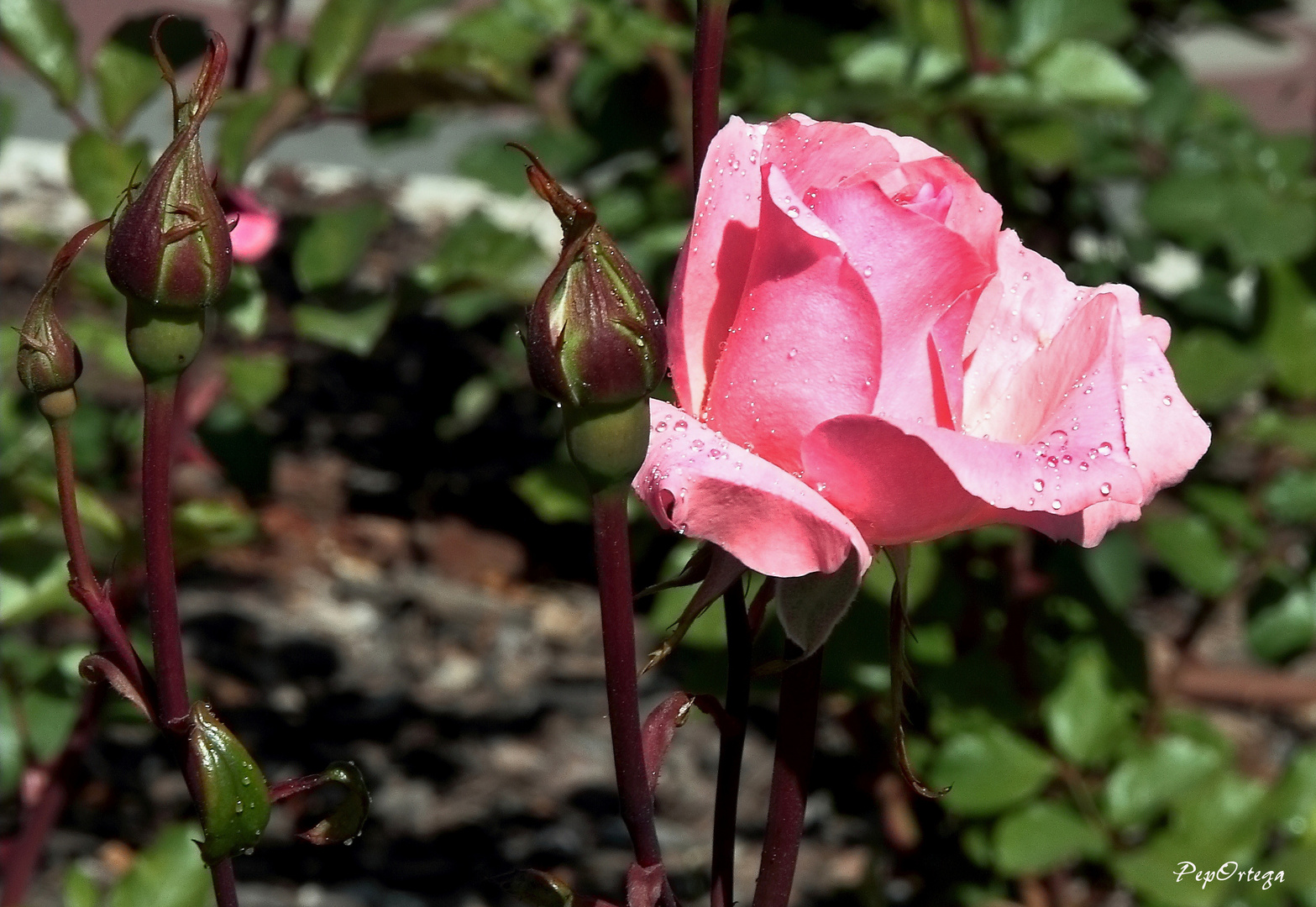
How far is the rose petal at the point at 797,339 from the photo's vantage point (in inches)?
16.6

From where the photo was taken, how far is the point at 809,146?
438 mm

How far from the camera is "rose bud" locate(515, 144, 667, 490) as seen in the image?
0.36 meters

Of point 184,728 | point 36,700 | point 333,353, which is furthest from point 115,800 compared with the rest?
point 184,728

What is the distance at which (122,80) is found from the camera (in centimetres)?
118

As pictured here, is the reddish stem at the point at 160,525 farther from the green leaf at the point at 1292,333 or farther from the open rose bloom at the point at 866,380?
the green leaf at the point at 1292,333

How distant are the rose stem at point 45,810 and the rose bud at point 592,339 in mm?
866

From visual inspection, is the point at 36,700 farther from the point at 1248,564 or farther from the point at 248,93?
the point at 1248,564

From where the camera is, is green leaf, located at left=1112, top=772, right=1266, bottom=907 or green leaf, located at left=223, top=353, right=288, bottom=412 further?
green leaf, located at left=223, top=353, right=288, bottom=412

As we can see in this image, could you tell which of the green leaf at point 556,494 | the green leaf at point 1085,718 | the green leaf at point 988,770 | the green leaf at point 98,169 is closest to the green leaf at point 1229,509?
the green leaf at point 1085,718

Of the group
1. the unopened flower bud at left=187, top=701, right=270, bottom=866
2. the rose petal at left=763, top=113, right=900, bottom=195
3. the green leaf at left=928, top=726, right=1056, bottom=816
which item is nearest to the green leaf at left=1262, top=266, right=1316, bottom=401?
the green leaf at left=928, top=726, right=1056, bottom=816

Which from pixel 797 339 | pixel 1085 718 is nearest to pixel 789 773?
pixel 797 339

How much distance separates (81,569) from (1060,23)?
3.64 ft

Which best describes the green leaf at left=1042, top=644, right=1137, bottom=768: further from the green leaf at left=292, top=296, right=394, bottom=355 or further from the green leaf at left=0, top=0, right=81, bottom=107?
the green leaf at left=0, top=0, right=81, bottom=107

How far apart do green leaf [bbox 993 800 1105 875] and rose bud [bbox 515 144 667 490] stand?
98 centimetres
